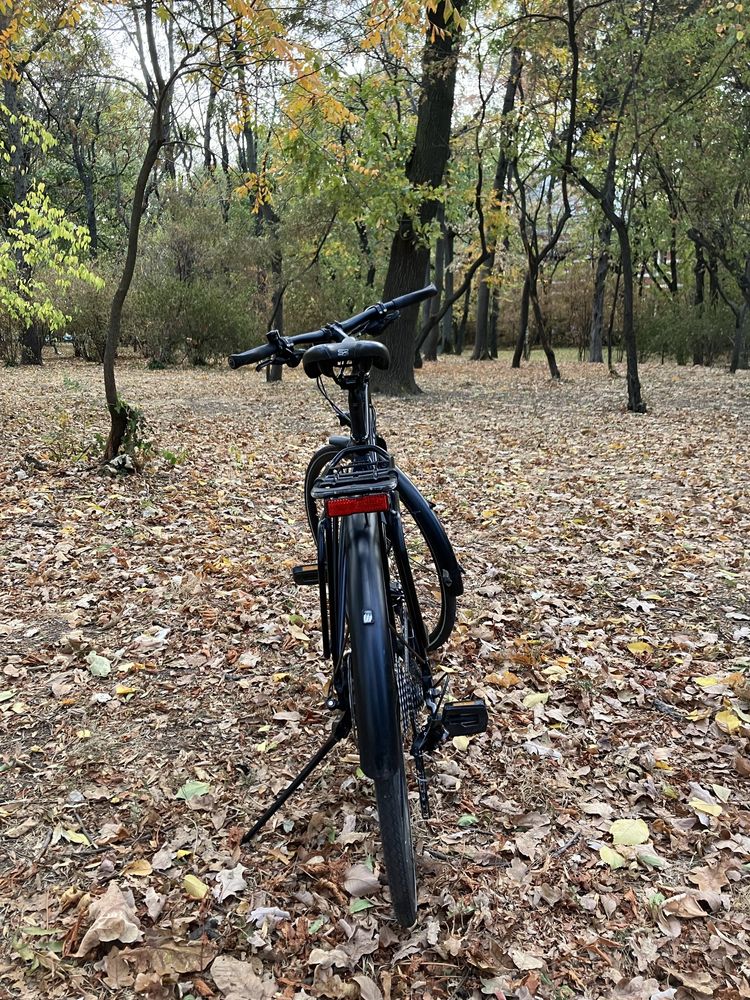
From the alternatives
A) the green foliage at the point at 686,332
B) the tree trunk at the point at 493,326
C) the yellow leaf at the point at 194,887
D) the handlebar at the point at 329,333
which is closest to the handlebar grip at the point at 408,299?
the handlebar at the point at 329,333

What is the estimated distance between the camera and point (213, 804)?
2.53m

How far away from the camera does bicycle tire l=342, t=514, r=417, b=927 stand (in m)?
1.75

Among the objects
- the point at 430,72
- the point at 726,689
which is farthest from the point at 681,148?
the point at 726,689

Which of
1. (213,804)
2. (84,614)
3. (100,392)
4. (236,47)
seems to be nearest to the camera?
(213,804)

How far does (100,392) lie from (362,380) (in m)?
11.6

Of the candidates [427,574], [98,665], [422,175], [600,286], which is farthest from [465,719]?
[600,286]

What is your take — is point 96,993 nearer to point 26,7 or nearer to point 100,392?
point 26,7

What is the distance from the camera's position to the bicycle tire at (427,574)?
106 inches

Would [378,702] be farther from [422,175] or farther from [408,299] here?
[422,175]

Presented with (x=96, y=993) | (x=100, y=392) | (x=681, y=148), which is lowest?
(x=96, y=993)

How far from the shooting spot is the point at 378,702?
175 centimetres

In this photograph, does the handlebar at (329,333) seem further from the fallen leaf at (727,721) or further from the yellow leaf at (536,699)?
the fallen leaf at (727,721)

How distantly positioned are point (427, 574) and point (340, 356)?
8.57ft

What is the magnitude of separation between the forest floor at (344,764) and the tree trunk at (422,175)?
7.25 metres
